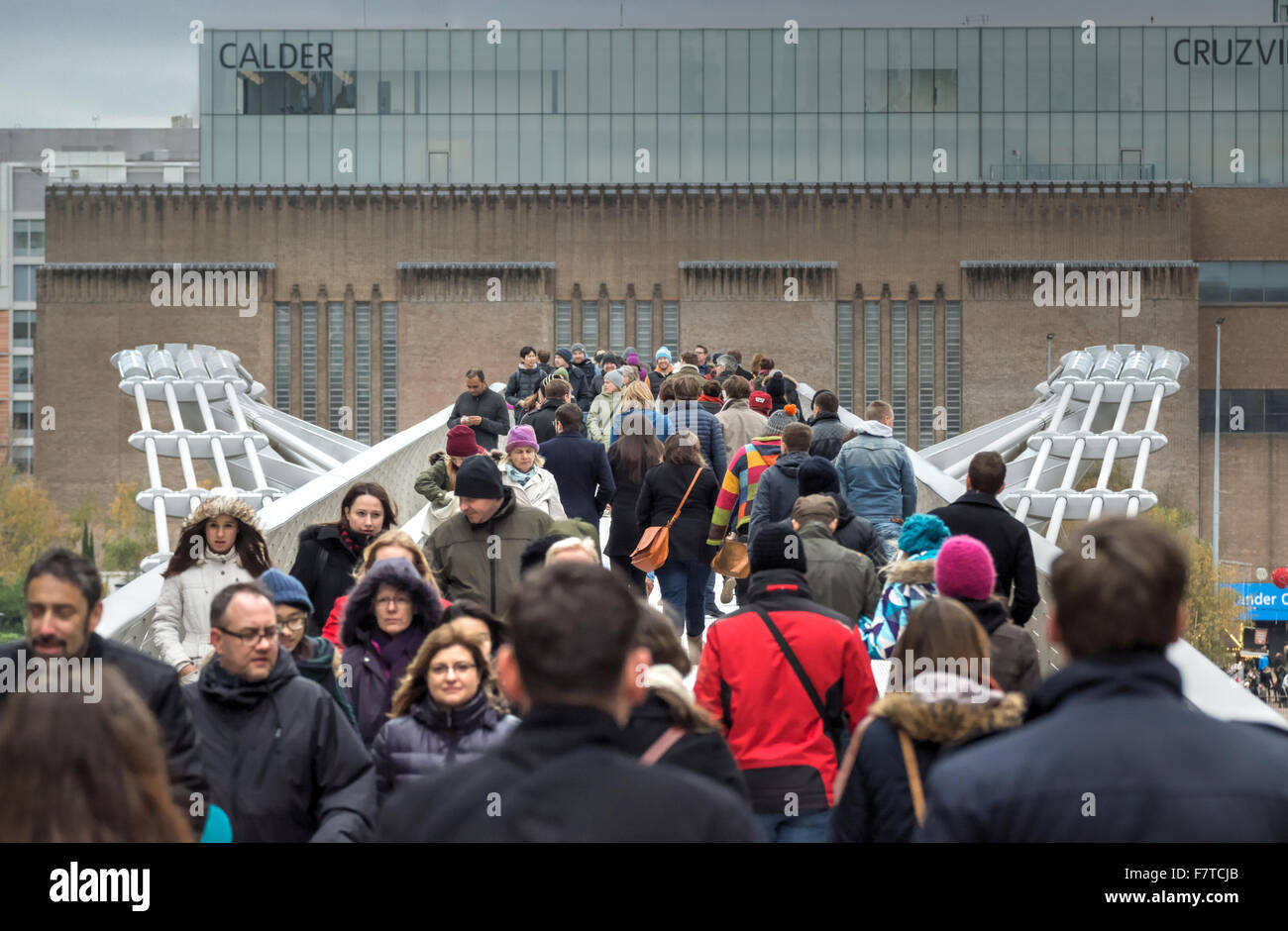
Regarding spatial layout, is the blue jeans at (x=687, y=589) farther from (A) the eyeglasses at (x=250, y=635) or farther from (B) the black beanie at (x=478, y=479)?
(A) the eyeglasses at (x=250, y=635)

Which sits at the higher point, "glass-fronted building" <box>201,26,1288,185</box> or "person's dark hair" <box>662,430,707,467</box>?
"glass-fronted building" <box>201,26,1288,185</box>

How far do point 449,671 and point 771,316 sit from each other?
5086cm

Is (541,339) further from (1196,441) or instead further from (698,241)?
(1196,441)

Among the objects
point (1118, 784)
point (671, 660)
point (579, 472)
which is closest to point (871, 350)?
point (579, 472)

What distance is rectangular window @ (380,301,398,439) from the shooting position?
56.5m

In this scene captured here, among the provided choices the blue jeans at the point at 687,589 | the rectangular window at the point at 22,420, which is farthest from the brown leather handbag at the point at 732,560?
the rectangular window at the point at 22,420

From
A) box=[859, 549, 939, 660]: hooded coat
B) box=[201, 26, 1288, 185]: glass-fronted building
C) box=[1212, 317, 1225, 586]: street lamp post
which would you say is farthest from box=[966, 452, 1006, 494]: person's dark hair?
box=[201, 26, 1288, 185]: glass-fronted building

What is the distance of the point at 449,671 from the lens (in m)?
5.74

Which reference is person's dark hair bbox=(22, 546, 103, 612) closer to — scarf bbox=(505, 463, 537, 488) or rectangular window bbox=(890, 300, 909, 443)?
scarf bbox=(505, 463, 537, 488)

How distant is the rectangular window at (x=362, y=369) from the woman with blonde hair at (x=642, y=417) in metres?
43.7

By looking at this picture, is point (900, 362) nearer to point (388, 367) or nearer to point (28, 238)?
point (388, 367)

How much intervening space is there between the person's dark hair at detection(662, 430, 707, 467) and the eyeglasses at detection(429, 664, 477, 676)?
16.9 ft

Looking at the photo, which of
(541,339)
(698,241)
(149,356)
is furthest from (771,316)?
(149,356)

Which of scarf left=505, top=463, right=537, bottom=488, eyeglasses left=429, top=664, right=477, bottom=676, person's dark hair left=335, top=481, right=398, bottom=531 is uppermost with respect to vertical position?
scarf left=505, top=463, right=537, bottom=488
